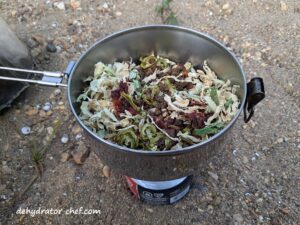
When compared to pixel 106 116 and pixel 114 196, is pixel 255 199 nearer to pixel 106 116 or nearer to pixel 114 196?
pixel 114 196

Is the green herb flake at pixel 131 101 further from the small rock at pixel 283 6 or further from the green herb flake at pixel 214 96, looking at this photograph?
the small rock at pixel 283 6

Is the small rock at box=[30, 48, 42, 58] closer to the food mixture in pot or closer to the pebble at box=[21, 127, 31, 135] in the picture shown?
the pebble at box=[21, 127, 31, 135]

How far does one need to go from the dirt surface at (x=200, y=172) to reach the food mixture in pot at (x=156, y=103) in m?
0.55

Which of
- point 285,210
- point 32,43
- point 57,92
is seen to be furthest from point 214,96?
point 32,43

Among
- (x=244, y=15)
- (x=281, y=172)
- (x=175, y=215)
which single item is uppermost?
(x=244, y=15)

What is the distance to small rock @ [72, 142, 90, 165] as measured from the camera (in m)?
1.94

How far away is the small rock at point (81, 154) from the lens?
1.94 m

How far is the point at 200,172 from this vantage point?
192 cm

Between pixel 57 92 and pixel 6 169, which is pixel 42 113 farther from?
pixel 6 169

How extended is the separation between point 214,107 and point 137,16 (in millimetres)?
1421

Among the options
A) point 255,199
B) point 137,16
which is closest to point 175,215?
point 255,199

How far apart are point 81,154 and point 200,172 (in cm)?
61

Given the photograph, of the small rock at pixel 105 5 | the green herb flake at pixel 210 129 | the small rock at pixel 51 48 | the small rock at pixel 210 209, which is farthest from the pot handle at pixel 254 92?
the small rock at pixel 105 5

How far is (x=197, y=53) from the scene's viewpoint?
1.60m
